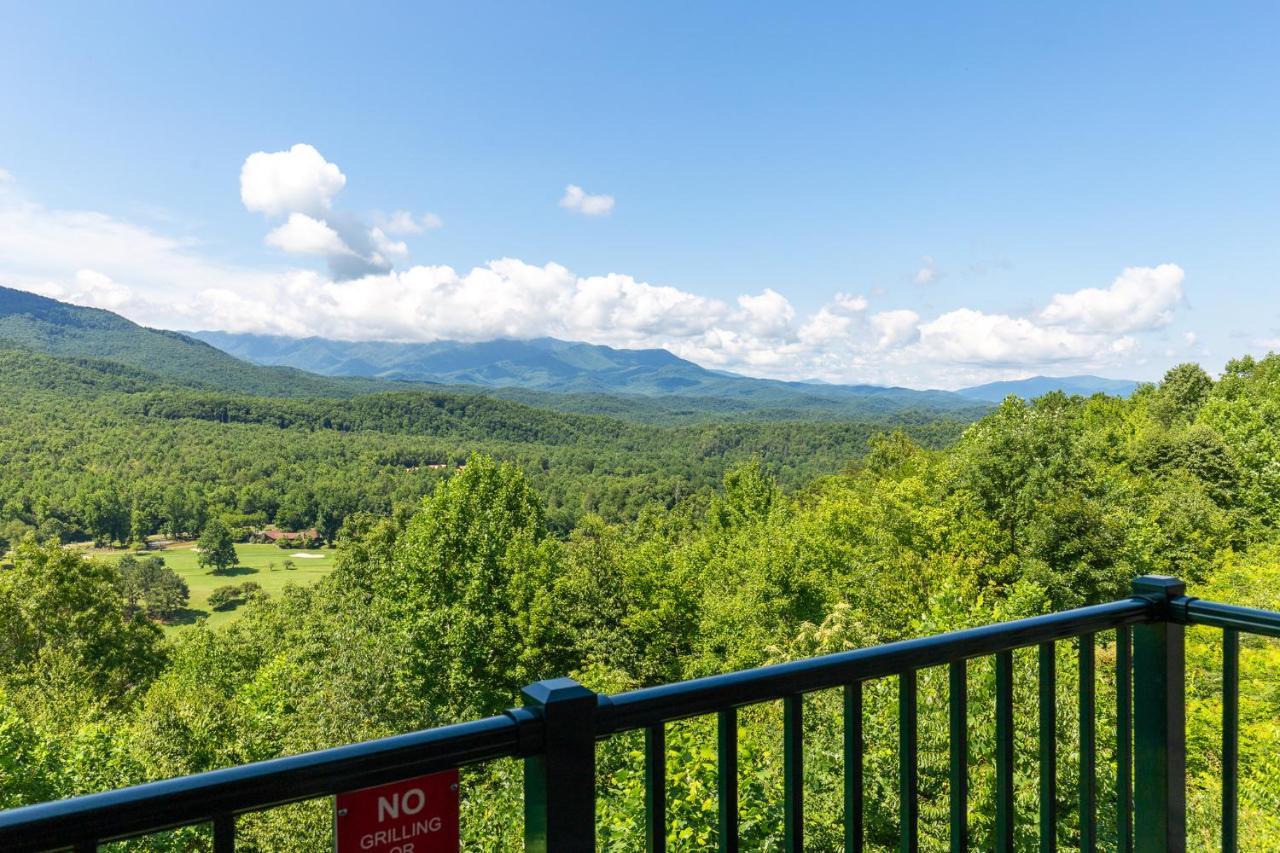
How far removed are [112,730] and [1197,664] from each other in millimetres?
23498

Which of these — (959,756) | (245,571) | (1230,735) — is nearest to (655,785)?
(959,756)

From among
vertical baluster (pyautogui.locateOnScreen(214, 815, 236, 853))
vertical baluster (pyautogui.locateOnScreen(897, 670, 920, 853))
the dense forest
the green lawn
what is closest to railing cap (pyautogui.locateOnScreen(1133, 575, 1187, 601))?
vertical baluster (pyautogui.locateOnScreen(897, 670, 920, 853))

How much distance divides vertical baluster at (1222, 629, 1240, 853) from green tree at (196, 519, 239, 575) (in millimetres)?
70346

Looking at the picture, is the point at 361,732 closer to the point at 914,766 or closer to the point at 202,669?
the point at 202,669

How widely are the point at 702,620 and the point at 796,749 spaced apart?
70.1 ft

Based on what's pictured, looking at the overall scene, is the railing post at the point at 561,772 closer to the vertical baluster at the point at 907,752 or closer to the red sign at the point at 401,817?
the red sign at the point at 401,817

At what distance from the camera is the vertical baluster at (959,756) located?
1.58m

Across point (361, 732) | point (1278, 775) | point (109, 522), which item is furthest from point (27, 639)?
point (109, 522)

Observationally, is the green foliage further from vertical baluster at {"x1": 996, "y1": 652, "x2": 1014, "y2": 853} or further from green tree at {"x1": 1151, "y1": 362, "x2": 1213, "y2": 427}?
green tree at {"x1": 1151, "y1": 362, "x2": 1213, "y2": 427}

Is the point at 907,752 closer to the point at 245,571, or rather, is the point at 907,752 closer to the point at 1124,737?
the point at 1124,737

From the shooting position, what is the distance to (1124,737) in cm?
199

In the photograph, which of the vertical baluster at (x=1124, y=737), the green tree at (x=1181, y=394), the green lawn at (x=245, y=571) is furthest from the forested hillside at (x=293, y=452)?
the vertical baluster at (x=1124, y=737)

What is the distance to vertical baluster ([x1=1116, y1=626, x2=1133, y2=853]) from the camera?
6.33ft

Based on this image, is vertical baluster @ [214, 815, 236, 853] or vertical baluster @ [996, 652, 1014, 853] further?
vertical baluster @ [996, 652, 1014, 853]
